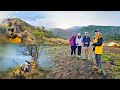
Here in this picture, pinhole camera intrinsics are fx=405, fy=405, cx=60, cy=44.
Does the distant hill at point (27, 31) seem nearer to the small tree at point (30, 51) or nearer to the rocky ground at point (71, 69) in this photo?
the small tree at point (30, 51)

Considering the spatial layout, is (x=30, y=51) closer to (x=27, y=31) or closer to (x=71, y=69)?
(x=27, y=31)

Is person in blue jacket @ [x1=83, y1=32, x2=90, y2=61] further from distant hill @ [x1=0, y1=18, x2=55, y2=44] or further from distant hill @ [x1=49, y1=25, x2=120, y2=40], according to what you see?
distant hill @ [x1=0, y1=18, x2=55, y2=44]

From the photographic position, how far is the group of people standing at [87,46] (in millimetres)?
5777

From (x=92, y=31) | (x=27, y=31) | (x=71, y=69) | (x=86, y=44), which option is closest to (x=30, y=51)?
(x=27, y=31)

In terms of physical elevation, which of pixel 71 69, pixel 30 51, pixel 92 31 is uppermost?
pixel 92 31

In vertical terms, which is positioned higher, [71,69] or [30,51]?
[30,51]

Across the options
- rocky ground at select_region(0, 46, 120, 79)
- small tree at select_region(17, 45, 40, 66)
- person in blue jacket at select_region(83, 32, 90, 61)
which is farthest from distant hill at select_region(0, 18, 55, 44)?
person in blue jacket at select_region(83, 32, 90, 61)

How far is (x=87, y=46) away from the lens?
5805 millimetres

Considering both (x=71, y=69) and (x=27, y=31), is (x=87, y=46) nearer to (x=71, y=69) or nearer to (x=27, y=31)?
(x=71, y=69)

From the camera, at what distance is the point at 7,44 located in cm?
576

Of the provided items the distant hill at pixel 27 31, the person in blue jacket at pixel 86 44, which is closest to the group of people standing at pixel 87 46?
the person in blue jacket at pixel 86 44

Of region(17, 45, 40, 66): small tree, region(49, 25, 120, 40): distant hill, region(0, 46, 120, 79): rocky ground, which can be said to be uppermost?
region(49, 25, 120, 40): distant hill

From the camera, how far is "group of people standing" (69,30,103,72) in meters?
5.78
